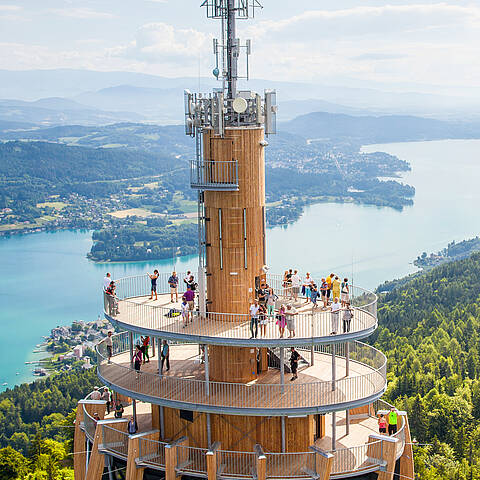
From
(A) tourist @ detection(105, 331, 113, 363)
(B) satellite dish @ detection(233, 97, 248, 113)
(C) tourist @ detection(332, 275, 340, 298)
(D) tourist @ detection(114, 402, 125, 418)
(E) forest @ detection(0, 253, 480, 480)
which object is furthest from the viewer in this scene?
(E) forest @ detection(0, 253, 480, 480)

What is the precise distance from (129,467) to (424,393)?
140ft

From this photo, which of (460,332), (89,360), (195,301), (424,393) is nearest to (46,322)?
(89,360)

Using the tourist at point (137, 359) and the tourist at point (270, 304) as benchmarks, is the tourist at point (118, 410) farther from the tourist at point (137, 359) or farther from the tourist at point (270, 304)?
the tourist at point (270, 304)

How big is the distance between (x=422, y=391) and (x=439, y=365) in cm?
935

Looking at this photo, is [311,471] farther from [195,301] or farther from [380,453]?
[195,301]

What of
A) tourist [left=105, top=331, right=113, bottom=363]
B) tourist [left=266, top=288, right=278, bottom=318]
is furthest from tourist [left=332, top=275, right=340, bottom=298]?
tourist [left=105, top=331, right=113, bottom=363]

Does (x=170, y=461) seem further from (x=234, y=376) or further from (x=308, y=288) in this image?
(x=308, y=288)

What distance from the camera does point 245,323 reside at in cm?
2711

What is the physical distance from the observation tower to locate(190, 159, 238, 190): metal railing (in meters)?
0.04

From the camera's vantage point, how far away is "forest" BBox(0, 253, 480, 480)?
157 ft

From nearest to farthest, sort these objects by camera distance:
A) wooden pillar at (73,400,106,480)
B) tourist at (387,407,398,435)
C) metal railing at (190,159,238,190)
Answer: metal railing at (190,159,238,190) → tourist at (387,407,398,435) → wooden pillar at (73,400,106,480)

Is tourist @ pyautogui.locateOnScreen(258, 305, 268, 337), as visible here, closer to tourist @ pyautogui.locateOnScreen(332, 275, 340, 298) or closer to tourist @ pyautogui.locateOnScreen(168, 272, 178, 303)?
tourist @ pyautogui.locateOnScreen(332, 275, 340, 298)

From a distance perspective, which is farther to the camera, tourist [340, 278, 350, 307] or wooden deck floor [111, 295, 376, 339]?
tourist [340, 278, 350, 307]

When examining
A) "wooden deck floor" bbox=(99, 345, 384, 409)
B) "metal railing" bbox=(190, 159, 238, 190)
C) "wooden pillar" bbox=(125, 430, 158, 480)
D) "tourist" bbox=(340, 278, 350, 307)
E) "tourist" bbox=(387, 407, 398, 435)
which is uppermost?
"metal railing" bbox=(190, 159, 238, 190)
